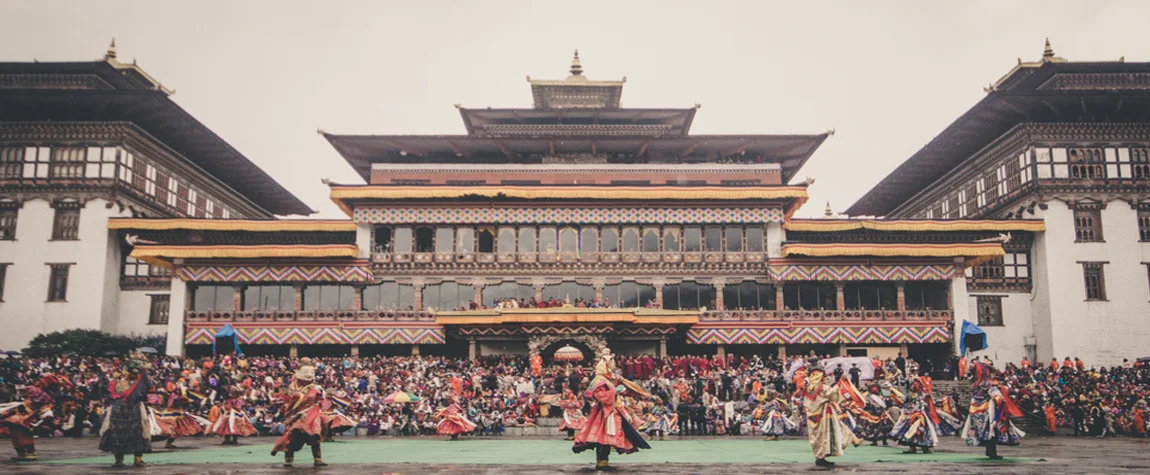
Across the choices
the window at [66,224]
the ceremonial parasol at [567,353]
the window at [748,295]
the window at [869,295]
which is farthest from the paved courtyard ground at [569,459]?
the window at [66,224]

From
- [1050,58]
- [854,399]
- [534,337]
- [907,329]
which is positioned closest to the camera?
[854,399]

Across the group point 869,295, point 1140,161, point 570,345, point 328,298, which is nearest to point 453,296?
point 328,298

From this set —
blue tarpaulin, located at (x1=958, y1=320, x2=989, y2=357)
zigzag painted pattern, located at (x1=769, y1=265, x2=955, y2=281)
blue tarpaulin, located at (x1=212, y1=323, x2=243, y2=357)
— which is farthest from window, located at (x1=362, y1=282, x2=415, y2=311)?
blue tarpaulin, located at (x1=958, y1=320, x2=989, y2=357)

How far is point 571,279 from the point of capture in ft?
136

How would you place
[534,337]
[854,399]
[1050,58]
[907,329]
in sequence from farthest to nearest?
1. [1050,58]
2. [907,329]
3. [534,337]
4. [854,399]

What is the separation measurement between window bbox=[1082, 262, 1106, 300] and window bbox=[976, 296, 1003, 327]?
12.1 ft

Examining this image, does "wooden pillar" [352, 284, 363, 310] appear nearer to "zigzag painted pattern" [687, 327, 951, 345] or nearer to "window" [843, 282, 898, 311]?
"zigzag painted pattern" [687, 327, 951, 345]

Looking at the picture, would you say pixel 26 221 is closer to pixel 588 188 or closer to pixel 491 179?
pixel 491 179

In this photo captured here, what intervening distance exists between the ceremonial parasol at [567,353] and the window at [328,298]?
32.1 feet

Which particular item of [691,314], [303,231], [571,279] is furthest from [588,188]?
[303,231]

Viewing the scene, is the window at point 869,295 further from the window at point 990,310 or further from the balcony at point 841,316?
the window at point 990,310

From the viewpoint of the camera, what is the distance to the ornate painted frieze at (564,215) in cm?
4184

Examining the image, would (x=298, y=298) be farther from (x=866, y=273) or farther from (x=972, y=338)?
(x=972, y=338)

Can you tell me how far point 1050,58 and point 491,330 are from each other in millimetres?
30448
